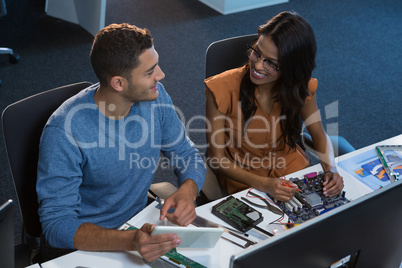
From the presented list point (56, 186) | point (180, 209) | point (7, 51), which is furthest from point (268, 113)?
point (7, 51)

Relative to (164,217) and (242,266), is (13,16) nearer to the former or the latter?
(164,217)

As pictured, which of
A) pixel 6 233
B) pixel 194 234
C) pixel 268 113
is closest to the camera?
pixel 6 233

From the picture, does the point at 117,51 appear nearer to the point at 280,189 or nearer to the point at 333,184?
the point at 280,189

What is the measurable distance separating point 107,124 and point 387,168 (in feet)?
3.70

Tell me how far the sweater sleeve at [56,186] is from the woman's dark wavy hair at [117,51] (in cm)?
26

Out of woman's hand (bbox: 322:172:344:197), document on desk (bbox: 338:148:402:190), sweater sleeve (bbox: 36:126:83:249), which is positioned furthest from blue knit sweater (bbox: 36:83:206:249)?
document on desk (bbox: 338:148:402:190)

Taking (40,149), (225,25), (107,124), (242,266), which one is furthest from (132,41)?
(225,25)

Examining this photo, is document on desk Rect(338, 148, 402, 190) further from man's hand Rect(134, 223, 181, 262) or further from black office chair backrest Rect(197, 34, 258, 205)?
man's hand Rect(134, 223, 181, 262)

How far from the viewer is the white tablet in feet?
4.18

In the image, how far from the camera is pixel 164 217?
1517mm

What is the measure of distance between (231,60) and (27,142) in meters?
1.01

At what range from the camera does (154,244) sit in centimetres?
132

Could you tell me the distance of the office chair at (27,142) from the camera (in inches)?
60.0

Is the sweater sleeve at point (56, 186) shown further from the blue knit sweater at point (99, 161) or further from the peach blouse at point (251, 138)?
the peach blouse at point (251, 138)
